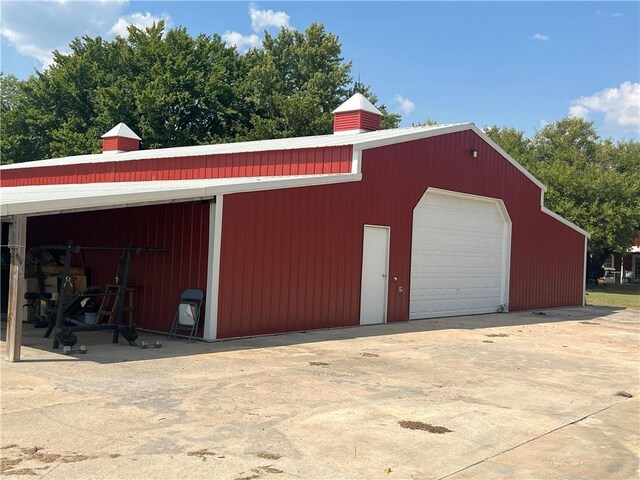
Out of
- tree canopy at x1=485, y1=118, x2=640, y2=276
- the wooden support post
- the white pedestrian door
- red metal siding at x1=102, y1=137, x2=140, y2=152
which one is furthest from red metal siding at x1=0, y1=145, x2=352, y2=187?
tree canopy at x1=485, y1=118, x2=640, y2=276

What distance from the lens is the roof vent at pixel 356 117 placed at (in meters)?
18.0

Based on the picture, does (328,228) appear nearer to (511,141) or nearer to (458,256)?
(458,256)

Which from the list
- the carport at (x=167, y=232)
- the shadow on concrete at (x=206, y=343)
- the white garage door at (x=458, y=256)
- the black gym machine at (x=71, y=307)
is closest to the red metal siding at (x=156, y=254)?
the carport at (x=167, y=232)

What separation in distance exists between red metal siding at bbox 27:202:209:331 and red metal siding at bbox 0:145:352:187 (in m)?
3.81

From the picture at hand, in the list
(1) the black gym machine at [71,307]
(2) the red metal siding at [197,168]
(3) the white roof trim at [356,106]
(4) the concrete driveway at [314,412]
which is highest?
(3) the white roof trim at [356,106]

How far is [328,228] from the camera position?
40.2 ft

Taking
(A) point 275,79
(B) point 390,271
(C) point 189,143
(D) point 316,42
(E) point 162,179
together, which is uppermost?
(D) point 316,42

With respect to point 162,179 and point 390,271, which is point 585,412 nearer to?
point 390,271

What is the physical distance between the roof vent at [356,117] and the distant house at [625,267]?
2785 cm

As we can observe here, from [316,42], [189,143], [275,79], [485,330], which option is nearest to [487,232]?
[485,330]

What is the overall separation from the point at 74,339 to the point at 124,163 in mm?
11621

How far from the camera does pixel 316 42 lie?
41.5 meters

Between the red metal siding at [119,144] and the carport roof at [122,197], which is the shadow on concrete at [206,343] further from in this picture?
the red metal siding at [119,144]

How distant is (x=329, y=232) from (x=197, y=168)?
20.3ft
